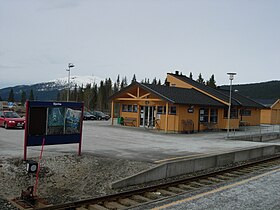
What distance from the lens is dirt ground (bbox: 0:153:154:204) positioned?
932cm

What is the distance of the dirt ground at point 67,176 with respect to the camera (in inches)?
367

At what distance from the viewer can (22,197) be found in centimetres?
820

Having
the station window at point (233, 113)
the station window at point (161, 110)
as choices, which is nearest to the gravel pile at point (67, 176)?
the station window at point (161, 110)

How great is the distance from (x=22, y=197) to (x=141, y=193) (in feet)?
10.7

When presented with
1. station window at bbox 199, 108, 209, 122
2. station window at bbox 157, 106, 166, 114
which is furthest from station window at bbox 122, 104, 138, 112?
station window at bbox 199, 108, 209, 122

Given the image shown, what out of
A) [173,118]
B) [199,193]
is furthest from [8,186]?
[173,118]

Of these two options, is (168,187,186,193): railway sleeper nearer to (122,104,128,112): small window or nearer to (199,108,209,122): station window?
(199,108,209,122): station window

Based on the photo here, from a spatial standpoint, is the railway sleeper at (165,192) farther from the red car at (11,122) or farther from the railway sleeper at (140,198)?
the red car at (11,122)

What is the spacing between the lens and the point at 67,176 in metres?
10.7

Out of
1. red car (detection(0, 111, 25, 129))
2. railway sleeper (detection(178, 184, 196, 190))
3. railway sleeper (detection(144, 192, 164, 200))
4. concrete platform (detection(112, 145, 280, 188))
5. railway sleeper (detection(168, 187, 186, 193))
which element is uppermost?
red car (detection(0, 111, 25, 129))

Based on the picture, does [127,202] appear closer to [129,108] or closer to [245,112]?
[129,108]

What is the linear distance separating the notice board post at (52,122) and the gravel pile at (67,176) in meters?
0.72

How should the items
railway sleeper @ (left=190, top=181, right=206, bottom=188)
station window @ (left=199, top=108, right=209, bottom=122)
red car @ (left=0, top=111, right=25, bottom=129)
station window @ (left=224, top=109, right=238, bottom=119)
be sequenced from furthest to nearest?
station window @ (left=224, top=109, right=238, bottom=119) → station window @ (left=199, top=108, right=209, bottom=122) → red car @ (left=0, top=111, right=25, bottom=129) → railway sleeper @ (left=190, top=181, right=206, bottom=188)

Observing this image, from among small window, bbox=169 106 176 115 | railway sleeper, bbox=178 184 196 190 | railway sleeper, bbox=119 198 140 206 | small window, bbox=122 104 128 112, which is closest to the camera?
railway sleeper, bbox=119 198 140 206
